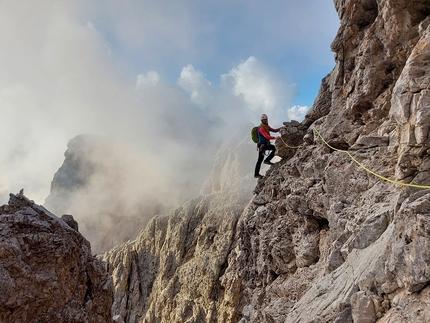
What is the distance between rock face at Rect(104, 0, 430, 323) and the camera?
4992 mm

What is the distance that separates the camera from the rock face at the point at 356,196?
16.4 feet

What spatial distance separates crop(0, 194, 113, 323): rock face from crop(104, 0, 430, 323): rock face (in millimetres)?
7526

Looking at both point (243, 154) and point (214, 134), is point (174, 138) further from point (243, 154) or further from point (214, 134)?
point (243, 154)

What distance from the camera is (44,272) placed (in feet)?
39.8

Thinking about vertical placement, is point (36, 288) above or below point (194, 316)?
above

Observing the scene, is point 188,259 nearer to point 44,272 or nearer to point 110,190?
point 44,272

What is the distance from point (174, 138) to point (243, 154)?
84.3ft

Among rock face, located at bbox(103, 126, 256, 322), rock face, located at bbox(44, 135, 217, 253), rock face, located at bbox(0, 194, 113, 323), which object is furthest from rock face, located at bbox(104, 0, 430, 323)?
rock face, located at bbox(44, 135, 217, 253)

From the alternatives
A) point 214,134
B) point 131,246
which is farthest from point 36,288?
point 214,134

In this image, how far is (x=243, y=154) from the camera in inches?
1730

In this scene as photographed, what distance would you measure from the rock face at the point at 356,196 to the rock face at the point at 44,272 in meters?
7.53

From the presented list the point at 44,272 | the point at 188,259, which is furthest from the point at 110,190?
the point at 44,272

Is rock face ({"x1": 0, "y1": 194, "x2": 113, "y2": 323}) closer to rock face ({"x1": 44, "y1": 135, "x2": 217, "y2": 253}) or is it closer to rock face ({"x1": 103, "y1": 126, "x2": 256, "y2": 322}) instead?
rock face ({"x1": 103, "y1": 126, "x2": 256, "y2": 322})

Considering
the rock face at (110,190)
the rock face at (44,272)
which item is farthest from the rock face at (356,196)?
the rock face at (110,190)
